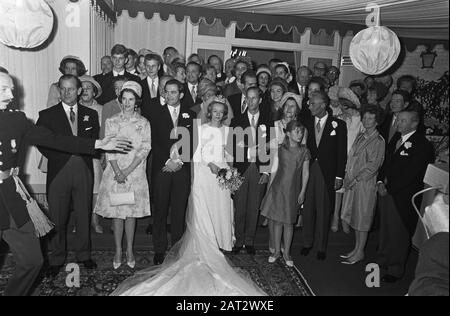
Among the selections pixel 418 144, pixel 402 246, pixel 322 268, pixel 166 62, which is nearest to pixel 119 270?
pixel 322 268

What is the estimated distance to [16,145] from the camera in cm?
316

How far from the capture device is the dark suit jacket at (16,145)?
3.01m

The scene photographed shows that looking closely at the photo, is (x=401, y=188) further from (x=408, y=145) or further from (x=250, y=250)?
(x=250, y=250)

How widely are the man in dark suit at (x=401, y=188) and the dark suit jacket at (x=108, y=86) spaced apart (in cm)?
329

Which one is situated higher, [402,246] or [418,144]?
[418,144]

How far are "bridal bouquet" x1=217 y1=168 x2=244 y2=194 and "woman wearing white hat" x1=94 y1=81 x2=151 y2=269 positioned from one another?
30.9 inches

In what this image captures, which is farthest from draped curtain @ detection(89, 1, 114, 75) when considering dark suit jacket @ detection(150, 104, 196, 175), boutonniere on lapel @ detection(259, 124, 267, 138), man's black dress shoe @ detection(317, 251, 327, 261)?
man's black dress shoe @ detection(317, 251, 327, 261)

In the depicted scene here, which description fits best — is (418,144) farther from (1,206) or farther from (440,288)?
(1,206)

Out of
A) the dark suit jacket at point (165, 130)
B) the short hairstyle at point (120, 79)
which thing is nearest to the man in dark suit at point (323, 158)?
the dark suit jacket at point (165, 130)

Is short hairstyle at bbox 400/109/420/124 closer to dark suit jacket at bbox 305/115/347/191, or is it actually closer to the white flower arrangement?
the white flower arrangement

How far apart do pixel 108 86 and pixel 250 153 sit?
2.26 metres

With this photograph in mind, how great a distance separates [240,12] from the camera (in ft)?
23.0

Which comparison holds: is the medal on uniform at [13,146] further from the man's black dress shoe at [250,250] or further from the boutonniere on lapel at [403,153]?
the boutonniere on lapel at [403,153]

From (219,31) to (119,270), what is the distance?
268 inches
